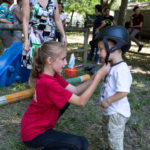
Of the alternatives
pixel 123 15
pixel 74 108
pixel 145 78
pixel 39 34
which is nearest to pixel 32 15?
pixel 39 34

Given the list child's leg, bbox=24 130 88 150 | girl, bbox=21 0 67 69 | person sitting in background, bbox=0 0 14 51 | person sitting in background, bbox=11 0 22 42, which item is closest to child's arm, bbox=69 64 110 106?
child's leg, bbox=24 130 88 150

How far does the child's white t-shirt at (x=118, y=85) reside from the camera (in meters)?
1.69

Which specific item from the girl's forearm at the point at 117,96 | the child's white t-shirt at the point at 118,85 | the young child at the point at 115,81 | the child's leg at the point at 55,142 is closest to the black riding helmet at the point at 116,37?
the young child at the point at 115,81

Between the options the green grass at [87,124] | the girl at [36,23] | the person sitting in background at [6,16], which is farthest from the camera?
the person sitting in background at [6,16]

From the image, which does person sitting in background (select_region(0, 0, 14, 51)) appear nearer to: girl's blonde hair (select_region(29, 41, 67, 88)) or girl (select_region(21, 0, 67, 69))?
girl (select_region(21, 0, 67, 69))

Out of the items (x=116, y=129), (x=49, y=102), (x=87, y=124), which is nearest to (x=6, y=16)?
(x=87, y=124)

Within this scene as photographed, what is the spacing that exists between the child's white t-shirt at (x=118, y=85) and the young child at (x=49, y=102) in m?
0.10

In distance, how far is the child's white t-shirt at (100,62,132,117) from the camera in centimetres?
169

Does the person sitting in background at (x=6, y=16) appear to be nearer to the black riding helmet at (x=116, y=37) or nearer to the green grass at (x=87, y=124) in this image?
the green grass at (x=87, y=124)

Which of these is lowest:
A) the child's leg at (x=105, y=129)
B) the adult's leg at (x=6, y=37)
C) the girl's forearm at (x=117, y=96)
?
the child's leg at (x=105, y=129)

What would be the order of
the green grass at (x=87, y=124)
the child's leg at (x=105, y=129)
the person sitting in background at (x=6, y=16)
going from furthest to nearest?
the person sitting in background at (x=6, y=16)
the green grass at (x=87, y=124)
the child's leg at (x=105, y=129)

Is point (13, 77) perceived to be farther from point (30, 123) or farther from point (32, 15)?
point (30, 123)

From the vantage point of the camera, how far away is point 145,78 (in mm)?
5035

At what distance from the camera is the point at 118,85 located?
169 centimetres
